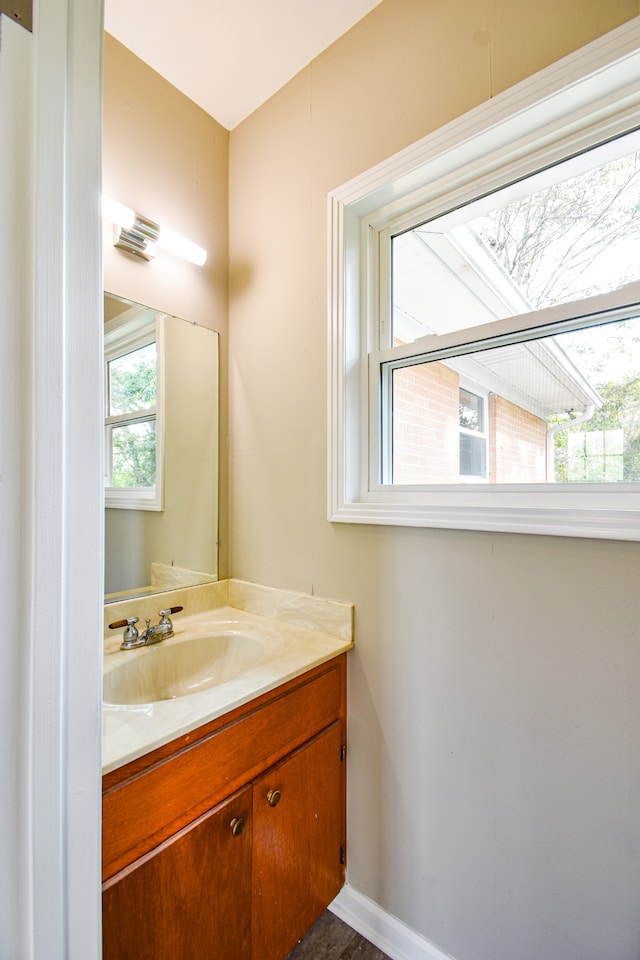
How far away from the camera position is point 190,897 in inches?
31.8

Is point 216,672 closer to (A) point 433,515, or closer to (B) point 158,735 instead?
(B) point 158,735

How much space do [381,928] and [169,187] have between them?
7.63 feet

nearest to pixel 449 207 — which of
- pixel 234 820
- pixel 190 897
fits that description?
pixel 234 820

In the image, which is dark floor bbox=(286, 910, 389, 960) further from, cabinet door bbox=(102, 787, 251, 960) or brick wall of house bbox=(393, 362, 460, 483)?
brick wall of house bbox=(393, 362, 460, 483)

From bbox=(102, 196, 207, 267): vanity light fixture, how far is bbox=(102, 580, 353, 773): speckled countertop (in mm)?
1088

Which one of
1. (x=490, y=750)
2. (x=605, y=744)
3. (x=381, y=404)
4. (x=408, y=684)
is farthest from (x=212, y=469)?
(x=605, y=744)

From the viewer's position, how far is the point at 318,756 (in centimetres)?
112

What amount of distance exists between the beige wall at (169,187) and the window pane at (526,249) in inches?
27.4

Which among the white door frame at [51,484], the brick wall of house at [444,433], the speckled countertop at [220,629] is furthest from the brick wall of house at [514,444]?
the white door frame at [51,484]

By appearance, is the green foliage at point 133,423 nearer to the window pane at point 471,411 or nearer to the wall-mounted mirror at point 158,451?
the wall-mounted mirror at point 158,451

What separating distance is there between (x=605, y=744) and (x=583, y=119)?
52.9 inches

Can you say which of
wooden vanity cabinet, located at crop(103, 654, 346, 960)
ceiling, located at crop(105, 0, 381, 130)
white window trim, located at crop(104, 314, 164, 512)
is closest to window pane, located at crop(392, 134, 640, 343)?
ceiling, located at crop(105, 0, 381, 130)

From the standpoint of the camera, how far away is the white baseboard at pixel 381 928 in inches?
43.0

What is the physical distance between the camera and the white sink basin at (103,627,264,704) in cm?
112
